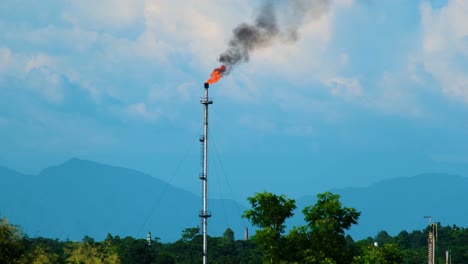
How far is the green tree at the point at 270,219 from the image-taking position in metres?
61.8

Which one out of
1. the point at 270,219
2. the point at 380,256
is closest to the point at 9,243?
the point at 270,219

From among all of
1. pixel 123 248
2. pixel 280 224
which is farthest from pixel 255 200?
pixel 123 248

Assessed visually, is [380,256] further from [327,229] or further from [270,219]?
[270,219]

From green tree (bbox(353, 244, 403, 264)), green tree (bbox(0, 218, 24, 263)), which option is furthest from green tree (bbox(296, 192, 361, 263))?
green tree (bbox(0, 218, 24, 263))

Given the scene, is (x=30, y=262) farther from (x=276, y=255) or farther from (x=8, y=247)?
(x=276, y=255)

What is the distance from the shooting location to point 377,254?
62.2m

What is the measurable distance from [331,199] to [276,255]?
5938mm

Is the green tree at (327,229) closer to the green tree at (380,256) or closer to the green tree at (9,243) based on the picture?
the green tree at (380,256)

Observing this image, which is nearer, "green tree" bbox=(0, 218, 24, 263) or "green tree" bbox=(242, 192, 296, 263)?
"green tree" bbox=(0, 218, 24, 263)

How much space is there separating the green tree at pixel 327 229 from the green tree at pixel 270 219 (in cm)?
159

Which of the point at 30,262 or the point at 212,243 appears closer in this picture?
the point at 30,262

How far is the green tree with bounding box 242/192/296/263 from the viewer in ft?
203

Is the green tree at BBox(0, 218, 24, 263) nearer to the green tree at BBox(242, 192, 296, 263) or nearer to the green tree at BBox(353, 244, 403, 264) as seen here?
the green tree at BBox(242, 192, 296, 263)

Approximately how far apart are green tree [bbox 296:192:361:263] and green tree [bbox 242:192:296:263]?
62.4 inches
